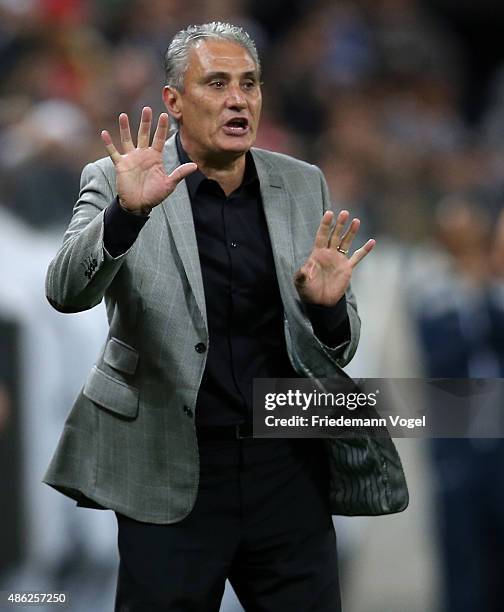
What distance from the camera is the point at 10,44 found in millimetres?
3262

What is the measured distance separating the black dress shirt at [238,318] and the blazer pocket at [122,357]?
101mm

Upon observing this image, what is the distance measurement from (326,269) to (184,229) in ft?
0.67

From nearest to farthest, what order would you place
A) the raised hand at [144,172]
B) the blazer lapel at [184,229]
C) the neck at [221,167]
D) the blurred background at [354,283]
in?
the raised hand at [144,172] → the blazer lapel at [184,229] → the neck at [221,167] → the blurred background at [354,283]

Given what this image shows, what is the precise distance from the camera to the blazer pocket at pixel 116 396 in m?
1.68

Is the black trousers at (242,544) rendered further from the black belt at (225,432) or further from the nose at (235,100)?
the nose at (235,100)

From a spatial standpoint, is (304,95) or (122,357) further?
(304,95)

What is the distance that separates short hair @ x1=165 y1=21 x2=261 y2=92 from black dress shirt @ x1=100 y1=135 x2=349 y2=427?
166 millimetres

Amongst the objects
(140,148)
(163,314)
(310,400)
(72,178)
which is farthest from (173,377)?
(72,178)

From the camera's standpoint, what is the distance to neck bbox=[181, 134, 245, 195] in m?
1.74

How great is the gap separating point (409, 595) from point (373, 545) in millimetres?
158

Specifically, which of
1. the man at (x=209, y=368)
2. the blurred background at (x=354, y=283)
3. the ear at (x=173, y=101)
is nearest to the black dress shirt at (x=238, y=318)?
the man at (x=209, y=368)

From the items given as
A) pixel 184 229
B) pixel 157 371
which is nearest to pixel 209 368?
pixel 157 371

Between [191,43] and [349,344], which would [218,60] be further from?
[349,344]

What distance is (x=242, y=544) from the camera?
1687 mm
